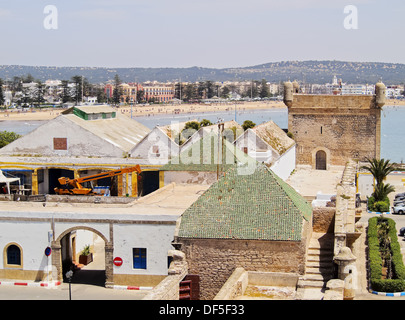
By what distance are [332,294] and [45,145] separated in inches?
1101

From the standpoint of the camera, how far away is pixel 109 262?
26.4 meters

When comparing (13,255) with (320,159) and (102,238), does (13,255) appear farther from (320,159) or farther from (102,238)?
(320,159)

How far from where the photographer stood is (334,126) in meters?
51.2

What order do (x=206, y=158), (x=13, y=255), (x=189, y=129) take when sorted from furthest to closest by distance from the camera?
(x=189, y=129), (x=206, y=158), (x=13, y=255)

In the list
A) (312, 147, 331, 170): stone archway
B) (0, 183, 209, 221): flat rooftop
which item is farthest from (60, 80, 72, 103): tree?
(0, 183, 209, 221): flat rooftop

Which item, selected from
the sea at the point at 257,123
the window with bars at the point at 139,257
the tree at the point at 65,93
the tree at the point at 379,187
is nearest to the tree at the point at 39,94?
the tree at the point at 65,93

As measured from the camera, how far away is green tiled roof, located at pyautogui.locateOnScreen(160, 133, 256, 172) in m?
32.6

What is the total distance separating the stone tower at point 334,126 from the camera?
1991 inches

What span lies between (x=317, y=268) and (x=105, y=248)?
10293 mm

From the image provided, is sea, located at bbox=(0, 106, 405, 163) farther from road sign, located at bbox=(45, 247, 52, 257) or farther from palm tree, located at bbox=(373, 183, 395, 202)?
road sign, located at bbox=(45, 247, 52, 257)

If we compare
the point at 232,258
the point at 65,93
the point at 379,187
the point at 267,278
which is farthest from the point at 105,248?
the point at 65,93
